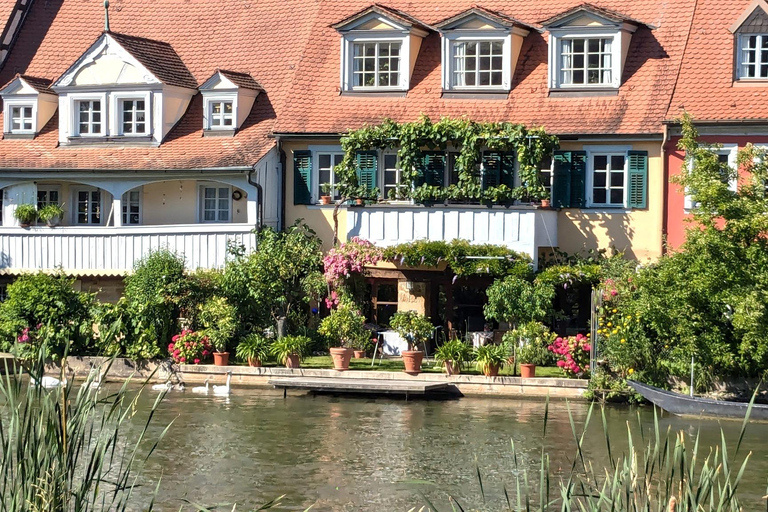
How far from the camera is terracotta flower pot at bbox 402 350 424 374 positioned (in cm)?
2647

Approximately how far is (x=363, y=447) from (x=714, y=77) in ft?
44.2

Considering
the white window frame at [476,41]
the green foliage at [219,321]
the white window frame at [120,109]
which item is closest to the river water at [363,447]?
the green foliage at [219,321]

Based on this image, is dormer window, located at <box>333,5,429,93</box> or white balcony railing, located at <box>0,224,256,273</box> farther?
dormer window, located at <box>333,5,429,93</box>

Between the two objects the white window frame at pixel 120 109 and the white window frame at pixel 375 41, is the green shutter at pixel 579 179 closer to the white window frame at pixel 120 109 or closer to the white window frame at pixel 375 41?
the white window frame at pixel 375 41

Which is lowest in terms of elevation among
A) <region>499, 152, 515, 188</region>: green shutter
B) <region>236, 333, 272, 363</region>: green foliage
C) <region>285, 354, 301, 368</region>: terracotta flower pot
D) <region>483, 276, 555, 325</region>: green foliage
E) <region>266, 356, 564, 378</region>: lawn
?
<region>266, 356, 564, 378</region>: lawn

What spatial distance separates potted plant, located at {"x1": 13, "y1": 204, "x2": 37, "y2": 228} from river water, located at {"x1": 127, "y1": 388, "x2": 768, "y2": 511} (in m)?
8.81

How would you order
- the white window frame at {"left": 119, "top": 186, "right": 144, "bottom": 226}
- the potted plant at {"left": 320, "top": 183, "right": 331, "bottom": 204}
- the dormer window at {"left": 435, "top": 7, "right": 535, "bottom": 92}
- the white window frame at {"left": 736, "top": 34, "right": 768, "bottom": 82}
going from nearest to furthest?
1. the white window frame at {"left": 736, "top": 34, "right": 768, "bottom": 82}
2. the dormer window at {"left": 435, "top": 7, "right": 535, "bottom": 92}
3. the potted plant at {"left": 320, "top": 183, "right": 331, "bottom": 204}
4. the white window frame at {"left": 119, "top": 186, "right": 144, "bottom": 226}

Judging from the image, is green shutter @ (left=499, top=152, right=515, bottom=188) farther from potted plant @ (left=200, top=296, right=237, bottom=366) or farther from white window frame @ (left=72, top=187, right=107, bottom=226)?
white window frame @ (left=72, top=187, right=107, bottom=226)

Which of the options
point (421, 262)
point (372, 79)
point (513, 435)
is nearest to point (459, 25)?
point (372, 79)

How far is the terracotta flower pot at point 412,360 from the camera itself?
86.8 ft

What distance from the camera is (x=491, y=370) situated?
26219mm

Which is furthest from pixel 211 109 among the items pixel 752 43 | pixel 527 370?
pixel 752 43

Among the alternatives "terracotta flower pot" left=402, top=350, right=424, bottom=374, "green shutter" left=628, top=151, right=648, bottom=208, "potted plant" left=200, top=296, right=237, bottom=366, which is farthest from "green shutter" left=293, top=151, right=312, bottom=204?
"green shutter" left=628, top=151, right=648, bottom=208

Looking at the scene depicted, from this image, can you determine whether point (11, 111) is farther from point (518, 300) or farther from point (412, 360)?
point (518, 300)
